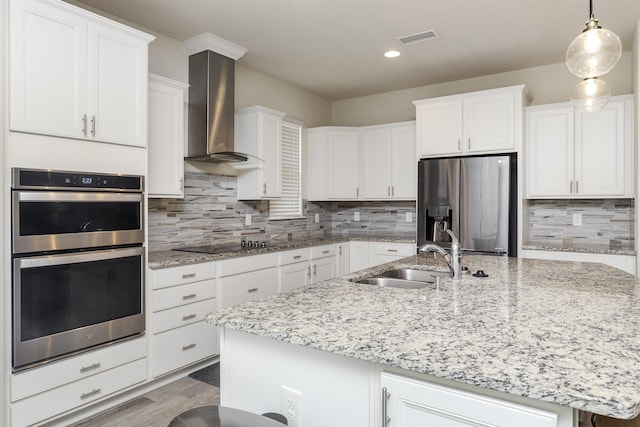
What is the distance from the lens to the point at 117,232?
8.39 feet

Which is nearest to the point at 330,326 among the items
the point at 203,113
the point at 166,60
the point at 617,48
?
the point at 617,48

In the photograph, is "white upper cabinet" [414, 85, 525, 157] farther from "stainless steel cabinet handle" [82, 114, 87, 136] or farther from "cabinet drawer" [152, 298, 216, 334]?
"stainless steel cabinet handle" [82, 114, 87, 136]

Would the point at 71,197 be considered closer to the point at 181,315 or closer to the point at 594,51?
the point at 181,315

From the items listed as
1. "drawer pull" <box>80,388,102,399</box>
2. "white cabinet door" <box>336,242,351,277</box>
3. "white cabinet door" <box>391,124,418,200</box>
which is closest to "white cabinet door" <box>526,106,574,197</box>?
"white cabinet door" <box>391,124,418,200</box>

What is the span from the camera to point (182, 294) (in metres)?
2.98

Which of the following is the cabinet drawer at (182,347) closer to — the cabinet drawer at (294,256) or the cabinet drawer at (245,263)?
the cabinet drawer at (245,263)

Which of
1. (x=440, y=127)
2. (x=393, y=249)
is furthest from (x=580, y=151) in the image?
(x=393, y=249)

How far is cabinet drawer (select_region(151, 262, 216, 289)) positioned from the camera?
280 centimetres

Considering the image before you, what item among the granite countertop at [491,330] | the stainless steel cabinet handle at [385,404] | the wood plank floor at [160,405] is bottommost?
the wood plank floor at [160,405]

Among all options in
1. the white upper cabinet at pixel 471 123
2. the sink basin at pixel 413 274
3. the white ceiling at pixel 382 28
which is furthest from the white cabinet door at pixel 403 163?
the sink basin at pixel 413 274

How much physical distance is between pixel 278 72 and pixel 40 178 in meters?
2.93

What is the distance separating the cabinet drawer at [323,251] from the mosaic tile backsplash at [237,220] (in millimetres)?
537

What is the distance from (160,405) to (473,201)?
320cm

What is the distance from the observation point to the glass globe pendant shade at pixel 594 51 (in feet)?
5.91
